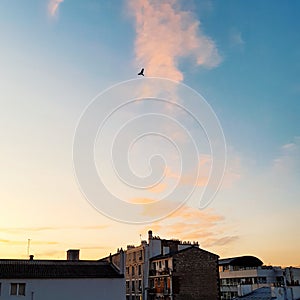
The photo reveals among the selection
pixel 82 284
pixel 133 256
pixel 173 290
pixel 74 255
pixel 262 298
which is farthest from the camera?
pixel 133 256

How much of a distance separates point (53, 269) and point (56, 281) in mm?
2245

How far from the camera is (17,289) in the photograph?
42.0m

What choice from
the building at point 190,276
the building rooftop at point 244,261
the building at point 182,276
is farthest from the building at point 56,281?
the building rooftop at point 244,261

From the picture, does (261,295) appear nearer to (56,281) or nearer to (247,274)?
(56,281)

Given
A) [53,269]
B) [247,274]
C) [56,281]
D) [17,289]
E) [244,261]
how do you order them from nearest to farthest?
[17,289]
[56,281]
[53,269]
[247,274]
[244,261]

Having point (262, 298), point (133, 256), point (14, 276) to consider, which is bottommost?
point (262, 298)

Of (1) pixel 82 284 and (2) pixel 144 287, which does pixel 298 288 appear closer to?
(1) pixel 82 284

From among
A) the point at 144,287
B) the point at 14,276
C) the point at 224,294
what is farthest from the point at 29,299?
the point at 224,294

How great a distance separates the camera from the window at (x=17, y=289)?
137 ft

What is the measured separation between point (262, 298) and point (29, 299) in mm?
21646

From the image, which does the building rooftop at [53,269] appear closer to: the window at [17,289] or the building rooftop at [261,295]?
the window at [17,289]

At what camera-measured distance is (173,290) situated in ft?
193

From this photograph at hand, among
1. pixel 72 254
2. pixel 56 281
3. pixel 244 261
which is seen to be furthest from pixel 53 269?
pixel 244 261

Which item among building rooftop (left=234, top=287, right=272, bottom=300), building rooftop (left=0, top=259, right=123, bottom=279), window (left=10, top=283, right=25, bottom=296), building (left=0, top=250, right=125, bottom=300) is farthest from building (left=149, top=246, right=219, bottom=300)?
window (left=10, top=283, right=25, bottom=296)
